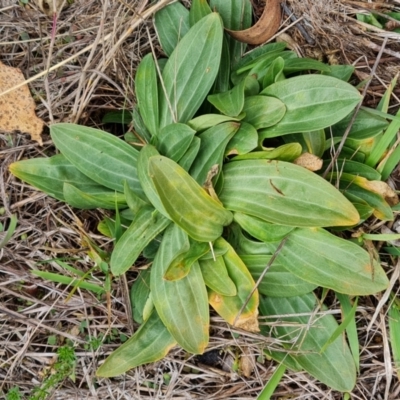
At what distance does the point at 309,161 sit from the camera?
1499mm

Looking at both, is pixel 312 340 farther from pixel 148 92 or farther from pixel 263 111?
pixel 148 92

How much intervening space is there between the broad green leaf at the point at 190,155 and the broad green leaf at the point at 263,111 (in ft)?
0.54

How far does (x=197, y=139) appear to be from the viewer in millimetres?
1503

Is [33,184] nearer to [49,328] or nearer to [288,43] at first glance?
[49,328]

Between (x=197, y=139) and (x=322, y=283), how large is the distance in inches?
20.2

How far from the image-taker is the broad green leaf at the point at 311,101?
148cm

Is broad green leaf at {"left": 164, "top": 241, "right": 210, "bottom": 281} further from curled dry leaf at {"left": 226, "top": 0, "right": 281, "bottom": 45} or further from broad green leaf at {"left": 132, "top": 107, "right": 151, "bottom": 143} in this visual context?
curled dry leaf at {"left": 226, "top": 0, "right": 281, "bottom": 45}

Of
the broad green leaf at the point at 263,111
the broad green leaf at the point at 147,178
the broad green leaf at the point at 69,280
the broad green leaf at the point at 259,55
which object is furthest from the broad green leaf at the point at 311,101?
the broad green leaf at the point at 69,280

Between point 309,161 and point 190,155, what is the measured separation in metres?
0.32

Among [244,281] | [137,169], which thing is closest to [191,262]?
[244,281]

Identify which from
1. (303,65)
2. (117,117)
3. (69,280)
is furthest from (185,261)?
(303,65)

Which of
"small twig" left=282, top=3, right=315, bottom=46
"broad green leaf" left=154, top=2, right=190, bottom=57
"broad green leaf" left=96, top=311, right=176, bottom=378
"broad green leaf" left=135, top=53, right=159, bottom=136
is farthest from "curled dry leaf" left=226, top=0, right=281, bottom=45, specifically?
"broad green leaf" left=96, top=311, right=176, bottom=378

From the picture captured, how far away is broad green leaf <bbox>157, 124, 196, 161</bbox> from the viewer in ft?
4.90

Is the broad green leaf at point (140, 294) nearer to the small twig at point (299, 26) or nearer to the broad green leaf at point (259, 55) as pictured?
the broad green leaf at point (259, 55)
